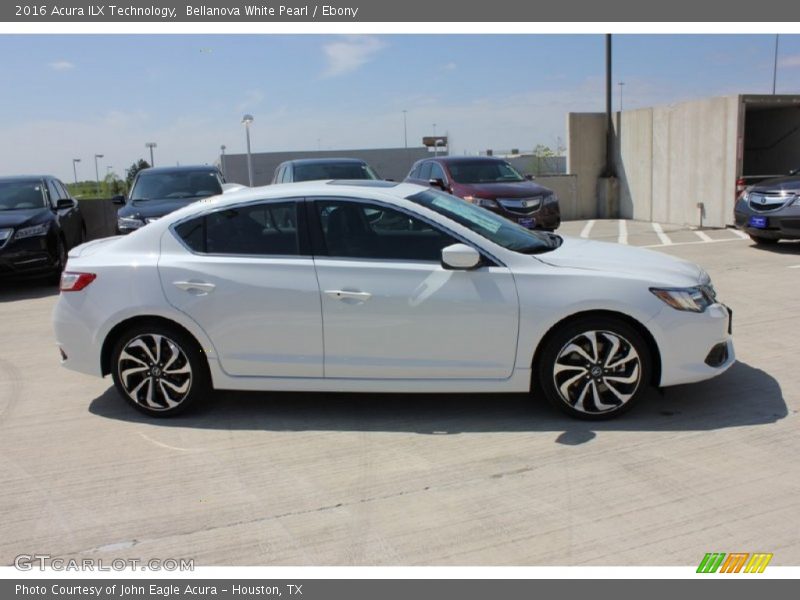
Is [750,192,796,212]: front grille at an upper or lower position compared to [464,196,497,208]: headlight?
lower

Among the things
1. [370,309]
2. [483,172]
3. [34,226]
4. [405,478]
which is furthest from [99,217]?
[405,478]

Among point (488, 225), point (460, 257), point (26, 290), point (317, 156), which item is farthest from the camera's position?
point (317, 156)

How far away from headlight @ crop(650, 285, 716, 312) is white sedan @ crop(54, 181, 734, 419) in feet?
0.05

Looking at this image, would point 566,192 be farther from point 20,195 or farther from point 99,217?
point 20,195

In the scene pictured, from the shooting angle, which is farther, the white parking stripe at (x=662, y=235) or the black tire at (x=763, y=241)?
the white parking stripe at (x=662, y=235)

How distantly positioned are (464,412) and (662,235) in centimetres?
1144

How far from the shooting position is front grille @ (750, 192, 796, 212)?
11461 mm

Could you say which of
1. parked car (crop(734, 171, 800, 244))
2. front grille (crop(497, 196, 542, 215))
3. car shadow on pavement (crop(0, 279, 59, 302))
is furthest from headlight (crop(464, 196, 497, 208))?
car shadow on pavement (crop(0, 279, 59, 302))

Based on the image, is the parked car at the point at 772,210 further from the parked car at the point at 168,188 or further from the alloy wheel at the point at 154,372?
the alloy wheel at the point at 154,372

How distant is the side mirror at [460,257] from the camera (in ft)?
14.7

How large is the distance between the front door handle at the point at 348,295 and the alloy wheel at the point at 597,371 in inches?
50.2

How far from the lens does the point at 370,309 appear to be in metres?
4.60

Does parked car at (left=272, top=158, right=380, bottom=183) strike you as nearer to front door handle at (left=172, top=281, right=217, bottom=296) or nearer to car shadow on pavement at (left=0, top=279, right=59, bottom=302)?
car shadow on pavement at (left=0, top=279, right=59, bottom=302)

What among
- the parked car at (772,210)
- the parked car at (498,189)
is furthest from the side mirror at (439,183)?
the parked car at (772,210)
